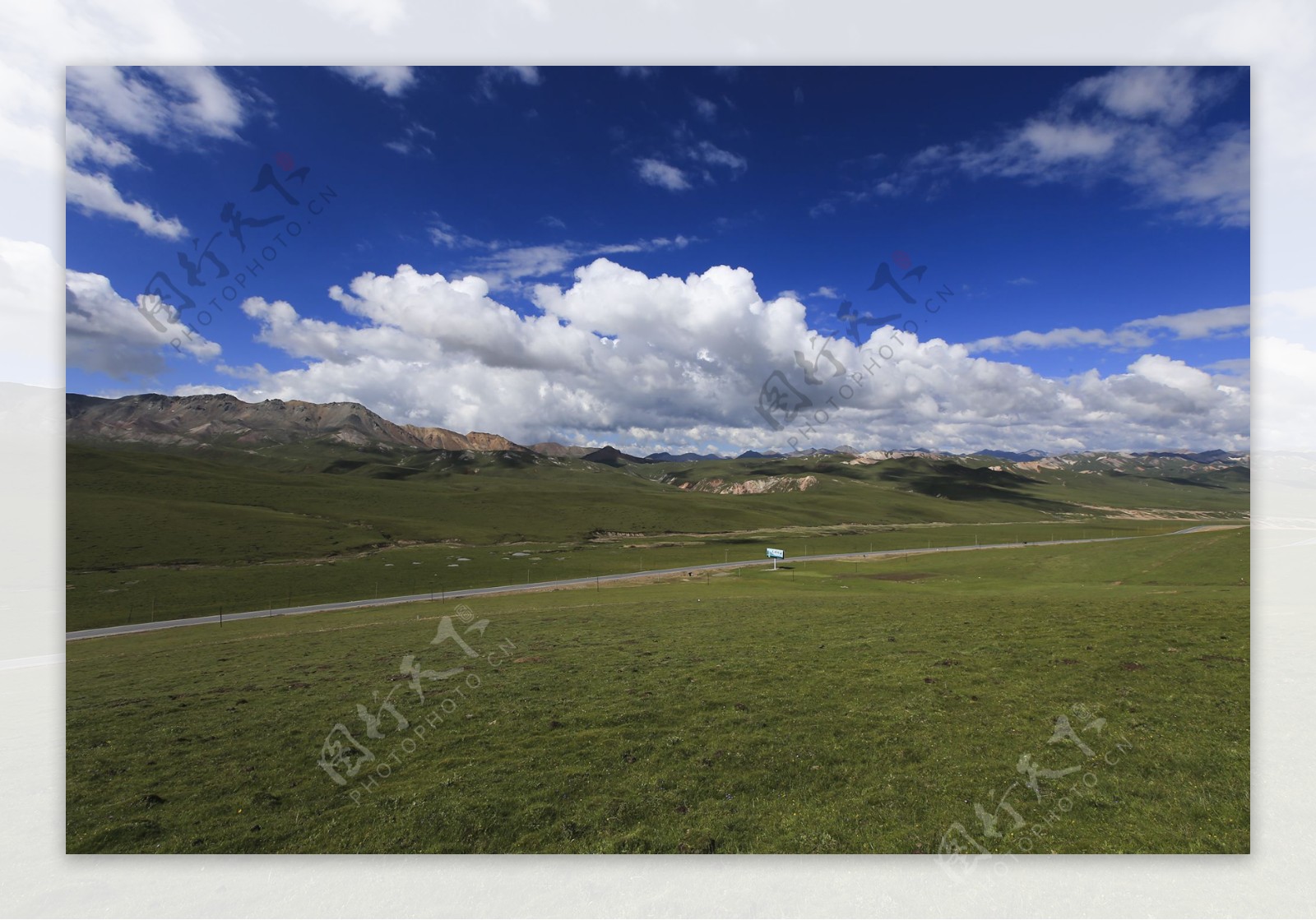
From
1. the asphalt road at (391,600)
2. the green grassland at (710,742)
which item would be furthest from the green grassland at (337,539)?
the green grassland at (710,742)

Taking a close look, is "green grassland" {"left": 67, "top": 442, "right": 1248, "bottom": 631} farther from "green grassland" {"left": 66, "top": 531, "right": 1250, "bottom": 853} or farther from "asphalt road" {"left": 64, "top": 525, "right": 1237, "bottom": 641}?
"green grassland" {"left": 66, "top": 531, "right": 1250, "bottom": 853}

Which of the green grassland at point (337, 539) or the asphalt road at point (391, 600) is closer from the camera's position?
the asphalt road at point (391, 600)

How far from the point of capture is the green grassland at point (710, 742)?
39.5 ft

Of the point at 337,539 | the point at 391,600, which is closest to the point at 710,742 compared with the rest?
the point at 391,600

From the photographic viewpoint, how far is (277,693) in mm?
21906

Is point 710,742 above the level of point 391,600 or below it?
above

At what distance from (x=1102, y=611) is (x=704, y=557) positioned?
94412 mm

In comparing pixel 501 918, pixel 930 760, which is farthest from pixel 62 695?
pixel 930 760

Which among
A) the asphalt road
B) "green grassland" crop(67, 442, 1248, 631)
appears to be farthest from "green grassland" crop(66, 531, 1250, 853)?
"green grassland" crop(67, 442, 1248, 631)

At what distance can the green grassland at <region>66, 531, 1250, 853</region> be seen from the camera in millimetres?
12047

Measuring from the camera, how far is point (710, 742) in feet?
50.1

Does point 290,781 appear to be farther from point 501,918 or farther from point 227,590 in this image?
point 227,590

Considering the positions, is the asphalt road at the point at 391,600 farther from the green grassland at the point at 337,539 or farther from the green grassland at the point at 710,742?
the green grassland at the point at 710,742

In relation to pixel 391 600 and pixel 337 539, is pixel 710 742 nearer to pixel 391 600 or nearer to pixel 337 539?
pixel 391 600
